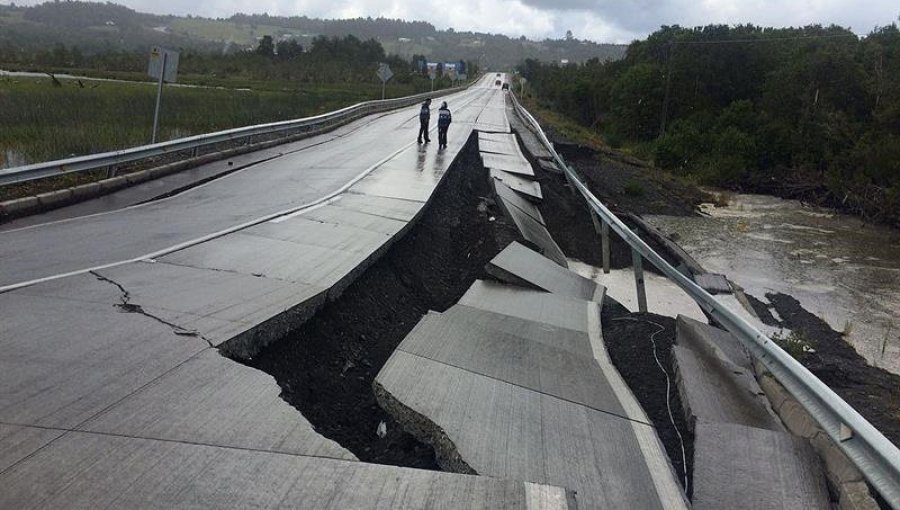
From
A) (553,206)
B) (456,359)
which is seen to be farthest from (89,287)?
(553,206)

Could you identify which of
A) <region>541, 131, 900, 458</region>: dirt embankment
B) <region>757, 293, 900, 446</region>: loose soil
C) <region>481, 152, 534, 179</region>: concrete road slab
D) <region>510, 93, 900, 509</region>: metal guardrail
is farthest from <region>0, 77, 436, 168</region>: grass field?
<region>757, 293, 900, 446</region>: loose soil

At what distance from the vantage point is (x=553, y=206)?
1916cm

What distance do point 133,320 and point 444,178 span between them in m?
11.9

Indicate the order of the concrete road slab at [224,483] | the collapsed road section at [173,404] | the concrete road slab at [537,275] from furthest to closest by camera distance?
the concrete road slab at [537,275] → the collapsed road section at [173,404] → the concrete road slab at [224,483]

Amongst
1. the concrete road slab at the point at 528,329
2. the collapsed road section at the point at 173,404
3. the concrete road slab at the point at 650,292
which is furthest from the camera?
the concrete road slab at the point at 650,292

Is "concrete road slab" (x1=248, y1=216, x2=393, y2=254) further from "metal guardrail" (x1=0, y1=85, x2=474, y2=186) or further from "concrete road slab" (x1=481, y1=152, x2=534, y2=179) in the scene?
"concrete road slab" (x1=481, y1=152, x2=534, y2=179)

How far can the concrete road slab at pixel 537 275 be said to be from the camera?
8891 millimetres

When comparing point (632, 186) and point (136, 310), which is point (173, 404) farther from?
point (632, 186)

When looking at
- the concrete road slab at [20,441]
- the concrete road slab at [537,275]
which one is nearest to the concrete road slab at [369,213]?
the concrete road slab at [537,275]

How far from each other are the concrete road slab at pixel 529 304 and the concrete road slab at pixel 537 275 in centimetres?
18

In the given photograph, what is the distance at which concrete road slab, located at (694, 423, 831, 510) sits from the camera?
4.24 metres

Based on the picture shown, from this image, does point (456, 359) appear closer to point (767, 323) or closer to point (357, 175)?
point (767, 323)

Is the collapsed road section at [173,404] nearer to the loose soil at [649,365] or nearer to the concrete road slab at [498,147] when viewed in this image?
the loose soil at [649,365]

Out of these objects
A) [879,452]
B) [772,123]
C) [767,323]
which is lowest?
[767,323]
